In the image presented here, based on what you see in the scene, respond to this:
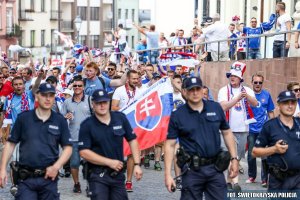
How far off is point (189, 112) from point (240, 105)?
4.92 meters

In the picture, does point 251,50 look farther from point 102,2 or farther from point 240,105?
point 102,2

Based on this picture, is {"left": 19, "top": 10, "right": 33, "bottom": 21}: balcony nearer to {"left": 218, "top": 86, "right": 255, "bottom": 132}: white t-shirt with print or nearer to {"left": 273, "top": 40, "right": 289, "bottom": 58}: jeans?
{"left": 273, "top": 40, "right": 289, "bottom": 58}: jeans

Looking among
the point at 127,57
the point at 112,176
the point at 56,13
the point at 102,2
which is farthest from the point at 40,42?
the point at 112,176

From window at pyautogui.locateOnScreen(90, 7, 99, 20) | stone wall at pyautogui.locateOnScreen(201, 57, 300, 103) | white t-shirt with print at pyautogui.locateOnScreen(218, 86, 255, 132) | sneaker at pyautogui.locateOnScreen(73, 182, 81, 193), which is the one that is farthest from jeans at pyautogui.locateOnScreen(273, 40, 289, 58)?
window at pyautogui.locateOnScreen(90, 7, 99, 20)

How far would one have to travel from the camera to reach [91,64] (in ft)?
56.4

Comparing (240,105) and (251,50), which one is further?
(251,50)

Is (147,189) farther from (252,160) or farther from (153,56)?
(153,56)

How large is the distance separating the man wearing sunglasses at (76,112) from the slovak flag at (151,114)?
1271 mm

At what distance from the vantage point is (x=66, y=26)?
322ft

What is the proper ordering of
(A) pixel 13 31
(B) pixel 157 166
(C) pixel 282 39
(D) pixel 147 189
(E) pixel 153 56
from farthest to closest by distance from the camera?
(A) pixel 13 31 < (E) pixel 153 56 < (C) pixel 282 39 < (B) pixel 157 166 < (D) pixel 147 189

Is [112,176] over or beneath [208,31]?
beneath

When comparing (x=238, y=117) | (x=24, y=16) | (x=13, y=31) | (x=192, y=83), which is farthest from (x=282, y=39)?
(x=24, y=16)

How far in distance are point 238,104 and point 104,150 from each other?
504 centimetres

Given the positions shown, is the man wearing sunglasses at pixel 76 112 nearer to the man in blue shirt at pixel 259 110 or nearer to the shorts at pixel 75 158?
the shorts at pixel 75 158
